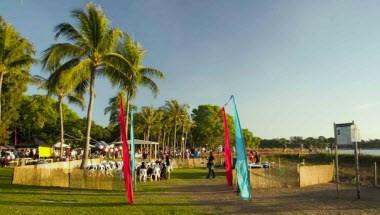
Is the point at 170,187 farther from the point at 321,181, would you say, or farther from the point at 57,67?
the point at 57,67

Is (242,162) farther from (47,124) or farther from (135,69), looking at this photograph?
(47,124)

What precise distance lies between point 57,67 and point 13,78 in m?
19.9

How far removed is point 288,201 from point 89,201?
6.76 metres

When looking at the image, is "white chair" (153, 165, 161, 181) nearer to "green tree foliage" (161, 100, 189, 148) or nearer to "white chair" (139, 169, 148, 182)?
"white chair" (139, 169, 148, 182)

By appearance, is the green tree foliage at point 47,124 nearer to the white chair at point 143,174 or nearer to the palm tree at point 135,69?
the palm tree at point 135,69

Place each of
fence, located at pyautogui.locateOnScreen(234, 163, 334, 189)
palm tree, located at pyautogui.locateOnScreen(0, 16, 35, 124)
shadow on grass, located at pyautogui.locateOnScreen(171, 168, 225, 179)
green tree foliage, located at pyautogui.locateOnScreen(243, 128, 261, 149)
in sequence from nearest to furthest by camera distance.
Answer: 1. fence, located at pyautogui.locateOnScreen(234, 163, 334, 189)
2. shadow on grass, located at pyautogui.locateOnScreen(171, 168, 225, 179)
3. palm tree, located at pyautogui.locateOnScreen(0, 16, 35, 124)
4. green tree foliage, located at pyautogui.locateOnScreen(243, 128, 261, 149)

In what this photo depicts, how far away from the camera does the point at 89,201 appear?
14.3 metres

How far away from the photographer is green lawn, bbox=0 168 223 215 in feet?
40.6

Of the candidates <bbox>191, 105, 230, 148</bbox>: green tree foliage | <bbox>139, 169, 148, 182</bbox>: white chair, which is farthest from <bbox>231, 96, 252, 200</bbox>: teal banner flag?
<bbox>191, 105, 230, 148</bbox>: green tree foliage

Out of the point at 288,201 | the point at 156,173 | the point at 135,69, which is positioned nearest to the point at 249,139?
the point at 135,69

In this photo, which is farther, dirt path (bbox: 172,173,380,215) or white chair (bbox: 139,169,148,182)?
white chair (bbox: 139,169,148,182)

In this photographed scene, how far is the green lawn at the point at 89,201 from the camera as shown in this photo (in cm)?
1238

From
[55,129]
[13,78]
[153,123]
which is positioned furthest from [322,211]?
[55,129]

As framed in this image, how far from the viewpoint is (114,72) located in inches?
1053
